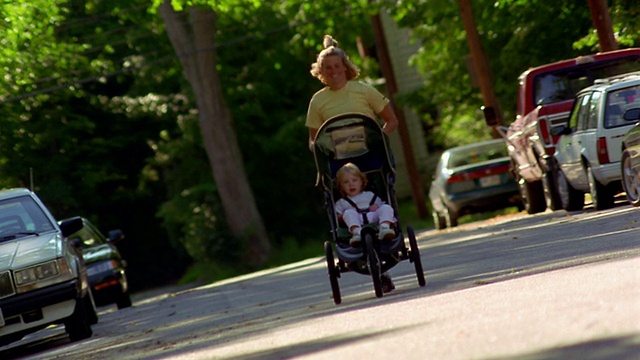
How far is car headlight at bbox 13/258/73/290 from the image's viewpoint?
16016mm

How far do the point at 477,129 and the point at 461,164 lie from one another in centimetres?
1593

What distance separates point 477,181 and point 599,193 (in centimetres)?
750

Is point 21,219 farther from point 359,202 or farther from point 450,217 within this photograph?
point 450,217

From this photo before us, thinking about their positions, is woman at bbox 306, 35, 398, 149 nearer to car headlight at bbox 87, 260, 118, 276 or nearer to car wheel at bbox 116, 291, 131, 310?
car headlight at bbox 87, 260, 118, 276

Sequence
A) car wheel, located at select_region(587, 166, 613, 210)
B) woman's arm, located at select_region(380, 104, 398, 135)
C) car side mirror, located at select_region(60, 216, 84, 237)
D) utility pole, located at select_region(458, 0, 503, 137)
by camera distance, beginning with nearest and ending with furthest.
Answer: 1. woman's arm, located at select_region(380, 104, 398, 135)
2. car side mirror, located at select_region(60, 216, 84, 237)
3. car wheel, located at select_region(587, 166, 613, 210)
4. utility pole, located at select_region(458, 0, 503, 137)

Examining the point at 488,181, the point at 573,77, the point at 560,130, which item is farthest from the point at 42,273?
the point at 488,181

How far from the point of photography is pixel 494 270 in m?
14.0

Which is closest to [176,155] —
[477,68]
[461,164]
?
[477,68]

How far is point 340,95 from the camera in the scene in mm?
13547

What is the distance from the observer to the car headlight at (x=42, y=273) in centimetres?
1602

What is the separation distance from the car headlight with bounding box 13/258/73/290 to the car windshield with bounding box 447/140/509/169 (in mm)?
13146

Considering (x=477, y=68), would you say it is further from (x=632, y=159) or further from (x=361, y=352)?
(x=361, y=352)

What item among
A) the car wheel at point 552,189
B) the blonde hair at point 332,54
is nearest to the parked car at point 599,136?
the car wheel at point 552,189

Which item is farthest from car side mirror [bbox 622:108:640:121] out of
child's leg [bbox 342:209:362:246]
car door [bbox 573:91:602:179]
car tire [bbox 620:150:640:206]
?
child's leg [bbox 342:209:362:246]
